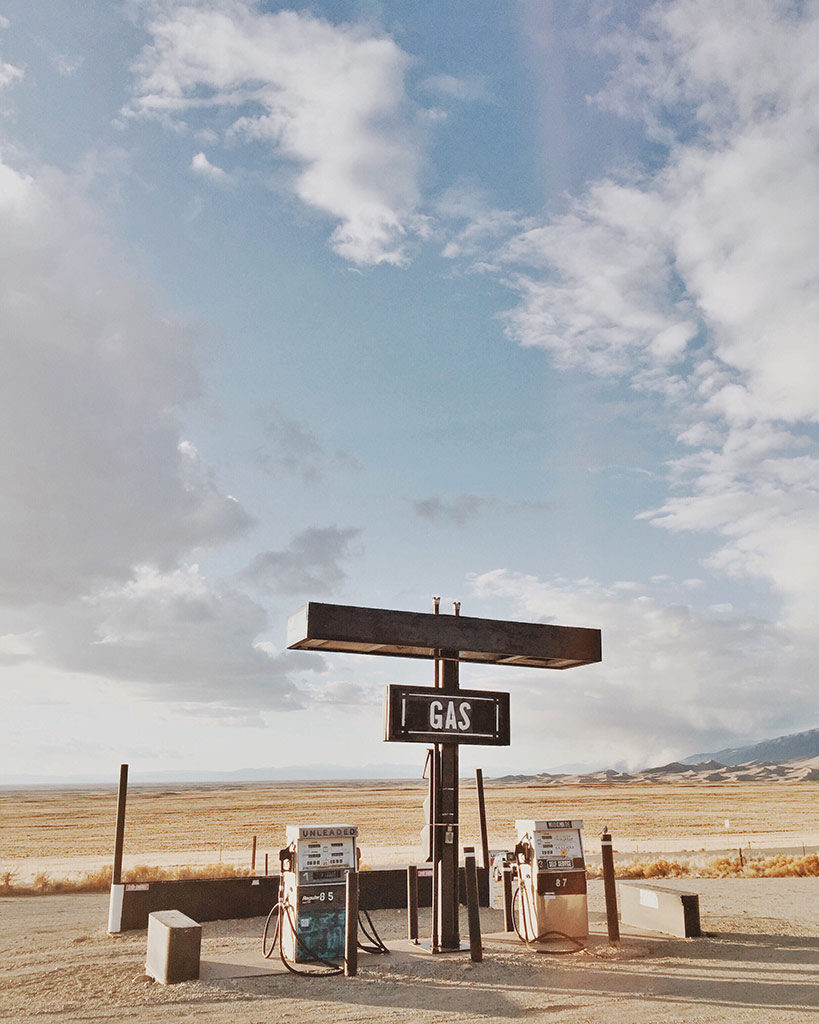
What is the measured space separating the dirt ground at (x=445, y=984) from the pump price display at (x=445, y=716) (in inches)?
124

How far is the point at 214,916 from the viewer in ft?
55.3

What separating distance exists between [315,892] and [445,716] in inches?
127

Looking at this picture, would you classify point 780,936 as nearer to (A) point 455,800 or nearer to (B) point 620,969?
(B) point 620,969

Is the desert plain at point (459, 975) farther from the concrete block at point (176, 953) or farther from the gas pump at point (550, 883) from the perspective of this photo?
the gas pump at point (550, 883)

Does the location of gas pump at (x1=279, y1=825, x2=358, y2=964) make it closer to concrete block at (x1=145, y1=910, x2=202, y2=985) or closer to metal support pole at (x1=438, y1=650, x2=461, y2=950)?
concrete block at (x1=145, y1=910, x2=202, y2=985)

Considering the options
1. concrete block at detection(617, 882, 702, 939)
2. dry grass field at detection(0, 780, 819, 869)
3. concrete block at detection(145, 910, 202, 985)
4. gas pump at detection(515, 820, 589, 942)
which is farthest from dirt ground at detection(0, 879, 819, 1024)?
dry grass field at detection(0, 780, 819, 869)

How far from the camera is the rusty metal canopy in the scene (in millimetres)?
13422

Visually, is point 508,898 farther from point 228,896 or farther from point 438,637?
point 228,896

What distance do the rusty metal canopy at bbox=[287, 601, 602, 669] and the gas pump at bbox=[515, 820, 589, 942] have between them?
2.73 meters

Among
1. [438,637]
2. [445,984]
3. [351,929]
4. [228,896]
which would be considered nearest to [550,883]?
[445,984]

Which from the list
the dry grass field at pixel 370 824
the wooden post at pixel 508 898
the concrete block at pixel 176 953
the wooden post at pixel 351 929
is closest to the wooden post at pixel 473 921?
the wooden post at pixel 351 929

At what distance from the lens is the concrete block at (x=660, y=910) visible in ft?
48.0

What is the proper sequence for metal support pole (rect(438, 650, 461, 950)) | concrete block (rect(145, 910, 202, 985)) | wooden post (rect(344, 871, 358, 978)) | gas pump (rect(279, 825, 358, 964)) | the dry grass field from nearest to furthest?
1. concrete block (rect(145, 910, 202, 985))
2. wooden post (rect(344, 871, 358, 978))
3. gas pump (rect(279, 825, 358, 964))
4. metal support pole (rect(438, 650, 461, 950))
5. the dry grass field

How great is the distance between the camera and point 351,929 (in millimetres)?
12031
